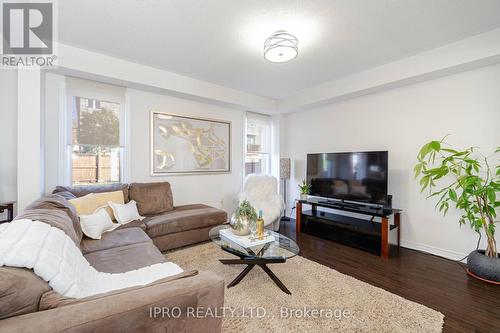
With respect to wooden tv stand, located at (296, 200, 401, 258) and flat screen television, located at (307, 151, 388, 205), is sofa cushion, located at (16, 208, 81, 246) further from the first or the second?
flat screen television, located at (307, 151, 388, 205)

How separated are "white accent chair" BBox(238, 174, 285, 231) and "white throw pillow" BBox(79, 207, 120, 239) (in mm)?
2200

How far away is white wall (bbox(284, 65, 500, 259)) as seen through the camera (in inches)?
105

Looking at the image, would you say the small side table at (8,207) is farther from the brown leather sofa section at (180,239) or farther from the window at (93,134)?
the brown leather sofa section at (180,239)

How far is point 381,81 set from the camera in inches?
125

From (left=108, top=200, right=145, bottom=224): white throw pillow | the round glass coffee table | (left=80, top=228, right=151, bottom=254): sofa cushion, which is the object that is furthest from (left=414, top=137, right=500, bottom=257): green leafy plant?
Answer: (left=108, top=200, right=145, bottom=224): white throw pillow

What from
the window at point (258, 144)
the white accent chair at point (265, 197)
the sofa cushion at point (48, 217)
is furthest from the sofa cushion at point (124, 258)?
the window at point (258, 144)

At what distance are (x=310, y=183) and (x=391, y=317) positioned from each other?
2495mm

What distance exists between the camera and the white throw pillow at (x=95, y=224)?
2.28m

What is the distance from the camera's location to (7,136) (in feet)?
8.80

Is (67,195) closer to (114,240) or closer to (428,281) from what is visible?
(114,240)

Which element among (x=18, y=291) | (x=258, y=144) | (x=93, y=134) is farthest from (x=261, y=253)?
(x=258, y=144)

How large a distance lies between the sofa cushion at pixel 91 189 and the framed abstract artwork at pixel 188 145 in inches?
23.8

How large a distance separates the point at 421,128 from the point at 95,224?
14.0ft

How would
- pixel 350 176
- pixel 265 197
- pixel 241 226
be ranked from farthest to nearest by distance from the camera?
pixel 265 197 → pixel 350 176 → pixel 241 226
